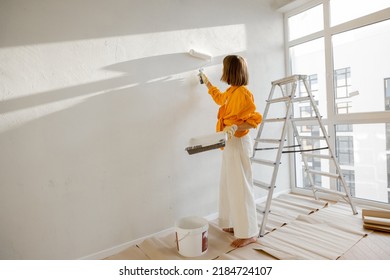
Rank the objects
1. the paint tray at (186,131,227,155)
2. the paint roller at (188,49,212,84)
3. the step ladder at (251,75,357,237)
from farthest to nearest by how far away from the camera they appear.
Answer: the paint roller at (188,49,212,84) < the step ladder at (251,75,357,237) < the paint tray at (186,131,227,155)

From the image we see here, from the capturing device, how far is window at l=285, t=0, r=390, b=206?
2389 mm

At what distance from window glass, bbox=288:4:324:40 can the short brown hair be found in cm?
164

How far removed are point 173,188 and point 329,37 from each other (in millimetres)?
2360

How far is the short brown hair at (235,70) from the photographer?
1826mm

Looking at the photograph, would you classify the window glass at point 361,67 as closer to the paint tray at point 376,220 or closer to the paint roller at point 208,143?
the paint tray at point 376,220

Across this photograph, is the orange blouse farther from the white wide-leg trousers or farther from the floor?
the floor

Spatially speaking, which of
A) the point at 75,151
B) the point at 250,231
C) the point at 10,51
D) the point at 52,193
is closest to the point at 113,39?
the point at 10,51

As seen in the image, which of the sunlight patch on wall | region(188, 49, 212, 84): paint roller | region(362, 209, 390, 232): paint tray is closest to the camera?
the sunlight patch on wall

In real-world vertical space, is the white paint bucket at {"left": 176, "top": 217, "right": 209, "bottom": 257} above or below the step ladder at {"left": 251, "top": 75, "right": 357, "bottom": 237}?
below

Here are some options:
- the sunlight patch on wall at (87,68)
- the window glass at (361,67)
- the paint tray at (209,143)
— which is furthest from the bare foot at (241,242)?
the window glass at (361,67)

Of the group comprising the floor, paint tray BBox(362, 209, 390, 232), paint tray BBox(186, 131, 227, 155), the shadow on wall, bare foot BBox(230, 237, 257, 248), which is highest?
the shadow on wall

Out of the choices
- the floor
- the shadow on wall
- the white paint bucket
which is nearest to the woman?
the floor

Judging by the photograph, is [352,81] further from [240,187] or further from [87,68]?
[87,68]

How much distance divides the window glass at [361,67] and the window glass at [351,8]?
142 mm
